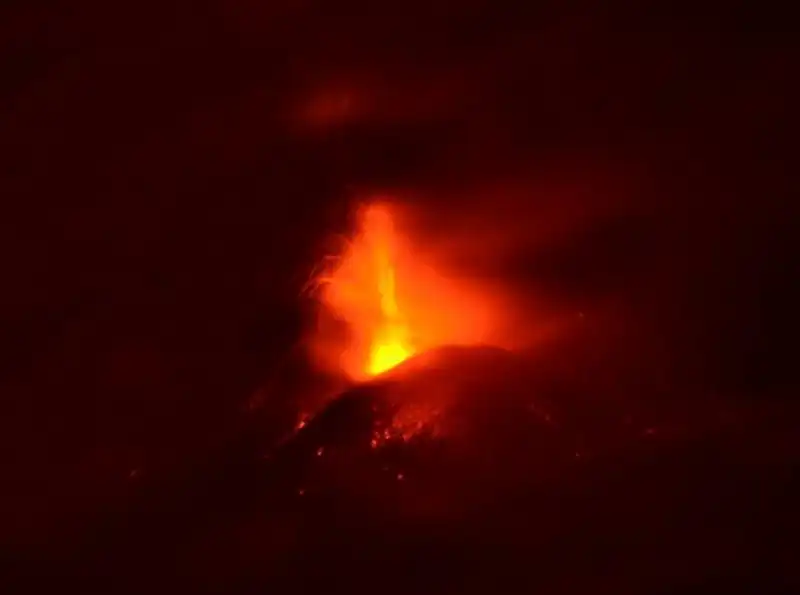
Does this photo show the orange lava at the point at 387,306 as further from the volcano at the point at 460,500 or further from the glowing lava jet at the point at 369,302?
the volcano at the point at 460,500

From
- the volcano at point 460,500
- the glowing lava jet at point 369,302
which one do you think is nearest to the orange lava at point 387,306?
the glowing lava jet at point 369,302

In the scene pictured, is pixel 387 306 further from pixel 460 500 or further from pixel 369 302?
pixel 460 500

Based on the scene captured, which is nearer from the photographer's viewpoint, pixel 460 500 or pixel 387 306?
pixel 460 500

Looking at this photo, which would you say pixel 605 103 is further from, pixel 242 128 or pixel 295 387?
pixel 295 387

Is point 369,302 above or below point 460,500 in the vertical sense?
above

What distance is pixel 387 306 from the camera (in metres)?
1.79

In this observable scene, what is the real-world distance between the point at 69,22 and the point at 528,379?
1450mm

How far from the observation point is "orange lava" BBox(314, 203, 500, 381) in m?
1.70

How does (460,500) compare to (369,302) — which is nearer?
(460,500)

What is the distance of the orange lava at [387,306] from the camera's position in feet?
5.58

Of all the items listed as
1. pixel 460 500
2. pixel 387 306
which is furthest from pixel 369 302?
pixel 460 500

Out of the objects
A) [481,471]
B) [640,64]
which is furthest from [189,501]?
[640,64]

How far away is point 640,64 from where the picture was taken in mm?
2025

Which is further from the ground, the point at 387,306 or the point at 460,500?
the point at 387,306
